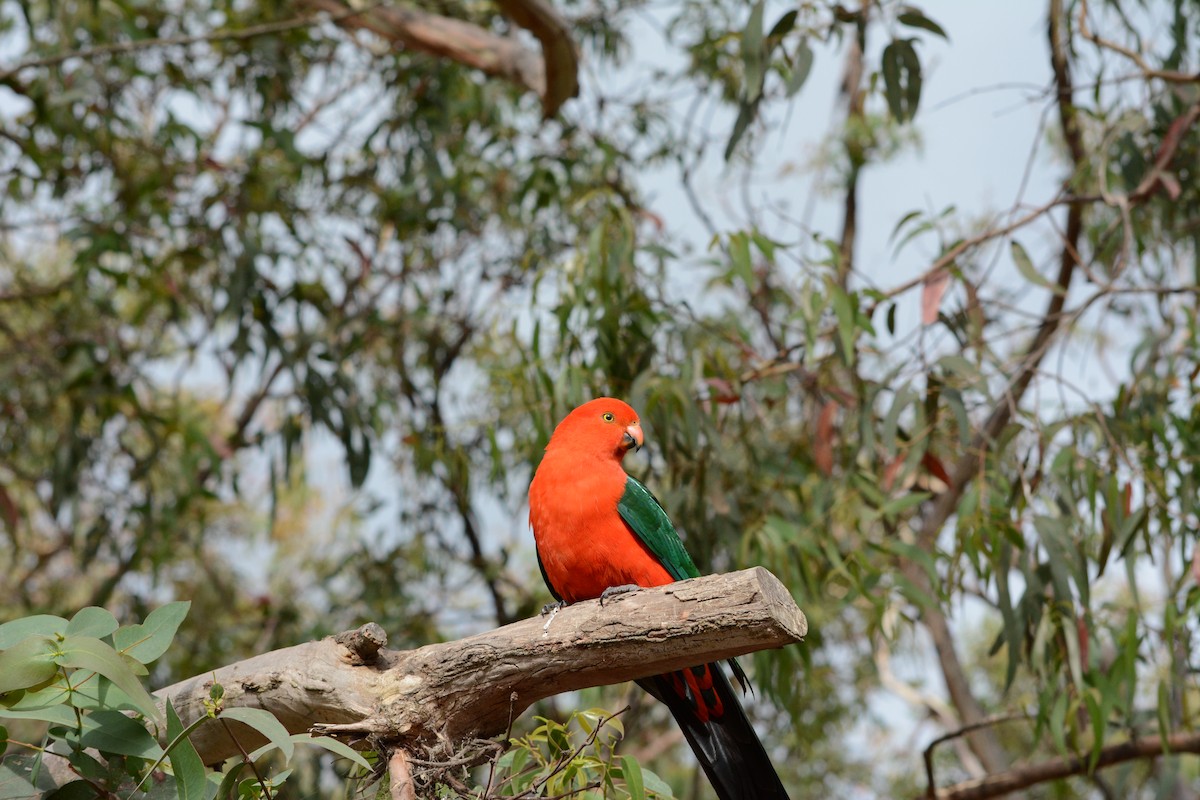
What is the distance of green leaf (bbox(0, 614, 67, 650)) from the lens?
1953mm

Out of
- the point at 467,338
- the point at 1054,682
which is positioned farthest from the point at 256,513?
the point at 1054,682

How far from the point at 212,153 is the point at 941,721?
242 inches

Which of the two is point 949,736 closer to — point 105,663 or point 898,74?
point 898,74

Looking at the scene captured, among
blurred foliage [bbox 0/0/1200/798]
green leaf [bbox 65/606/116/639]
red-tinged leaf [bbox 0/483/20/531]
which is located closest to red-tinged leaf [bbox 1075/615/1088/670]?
blurred foliage [bbox 0/0/1200/798]

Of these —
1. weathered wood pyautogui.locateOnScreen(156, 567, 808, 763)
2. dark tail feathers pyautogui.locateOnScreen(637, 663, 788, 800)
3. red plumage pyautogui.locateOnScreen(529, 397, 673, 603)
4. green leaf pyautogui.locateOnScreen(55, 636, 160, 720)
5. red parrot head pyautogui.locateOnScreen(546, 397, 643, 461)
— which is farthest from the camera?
red parrot head pyautogui.locateOnScreen(546, 397, 643, 461)

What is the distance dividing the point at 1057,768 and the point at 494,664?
3198 mm

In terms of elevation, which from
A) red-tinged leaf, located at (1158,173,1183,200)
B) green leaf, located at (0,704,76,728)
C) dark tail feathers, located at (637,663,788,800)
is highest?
red-tinged leaf, located at (1158,173,1183,200)

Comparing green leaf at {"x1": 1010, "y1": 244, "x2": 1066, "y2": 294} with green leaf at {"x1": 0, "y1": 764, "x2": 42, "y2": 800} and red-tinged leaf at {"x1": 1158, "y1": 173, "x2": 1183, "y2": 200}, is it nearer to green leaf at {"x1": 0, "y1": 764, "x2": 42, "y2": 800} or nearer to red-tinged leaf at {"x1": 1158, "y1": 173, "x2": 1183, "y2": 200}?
red-tinged leaf at {"x1": 1158, "y1": 173, "x2": 1183, "y2": 200}

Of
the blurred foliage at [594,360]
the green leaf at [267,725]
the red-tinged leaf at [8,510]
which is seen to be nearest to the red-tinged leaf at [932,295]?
the blurred foliage at [594,360]

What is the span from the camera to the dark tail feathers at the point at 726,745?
2.73 meters

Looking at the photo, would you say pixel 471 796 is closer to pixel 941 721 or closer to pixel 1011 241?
pixel 1011 241

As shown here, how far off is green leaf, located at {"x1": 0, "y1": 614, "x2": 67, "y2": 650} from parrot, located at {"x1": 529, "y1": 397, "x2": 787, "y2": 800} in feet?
3.85

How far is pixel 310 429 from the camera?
561cm

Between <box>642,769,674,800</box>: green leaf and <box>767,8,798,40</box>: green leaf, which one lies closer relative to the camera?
<box>642,769,674,800</box>: green leaf
